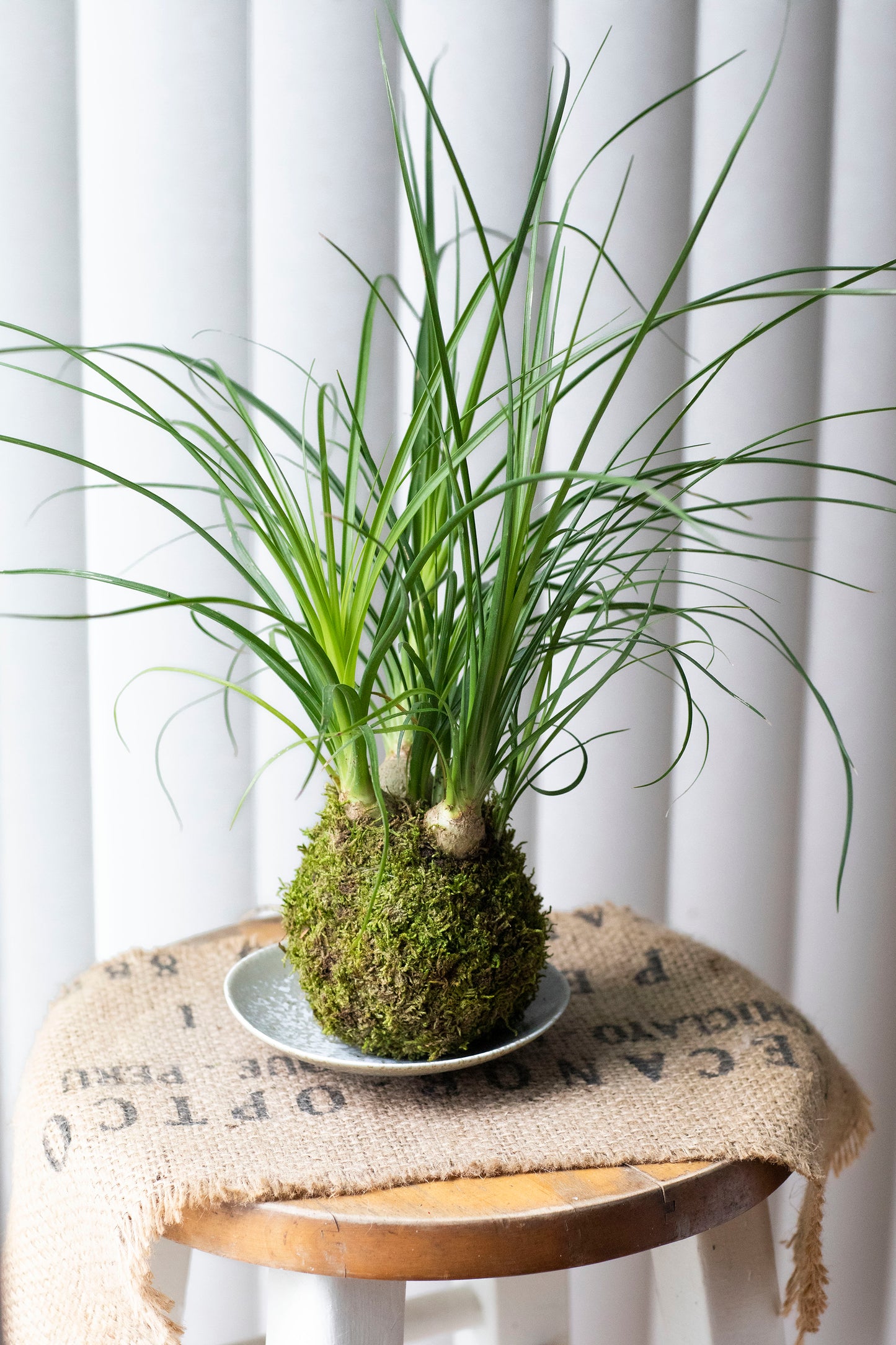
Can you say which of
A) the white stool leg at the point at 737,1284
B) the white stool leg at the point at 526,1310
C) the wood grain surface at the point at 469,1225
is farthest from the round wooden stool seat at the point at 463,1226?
the white stool leg at the point at 526,1310

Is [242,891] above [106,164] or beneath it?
beneath

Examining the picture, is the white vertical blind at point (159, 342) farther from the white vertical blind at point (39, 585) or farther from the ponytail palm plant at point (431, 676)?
the ponytail palm plant at point (431, 676)

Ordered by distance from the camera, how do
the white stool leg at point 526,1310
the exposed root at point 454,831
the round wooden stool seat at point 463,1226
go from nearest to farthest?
the round wooden stool seat at point 463,1226, the exposed root at point 454,831, the white stool leg at point 526,1310

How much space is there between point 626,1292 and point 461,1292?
1.32 feet

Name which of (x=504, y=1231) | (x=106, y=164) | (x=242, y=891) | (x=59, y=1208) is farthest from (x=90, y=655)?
(x=504, y=1231)

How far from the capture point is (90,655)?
101 centimetres

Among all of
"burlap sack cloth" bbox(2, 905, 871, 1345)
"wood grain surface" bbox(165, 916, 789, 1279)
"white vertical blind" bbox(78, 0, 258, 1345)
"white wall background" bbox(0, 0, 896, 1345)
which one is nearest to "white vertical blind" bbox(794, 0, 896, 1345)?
"white wall background" bbox(0, 0, 896, 1345)

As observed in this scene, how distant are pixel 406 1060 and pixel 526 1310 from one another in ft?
1.27

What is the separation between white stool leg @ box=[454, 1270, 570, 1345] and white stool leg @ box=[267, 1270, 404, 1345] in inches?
12.5

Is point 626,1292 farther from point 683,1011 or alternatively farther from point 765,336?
point 765,336

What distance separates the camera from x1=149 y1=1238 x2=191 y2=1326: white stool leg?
695 millimetres

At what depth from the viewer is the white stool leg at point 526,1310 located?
2.81 feet

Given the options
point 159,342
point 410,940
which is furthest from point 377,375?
point 410,940

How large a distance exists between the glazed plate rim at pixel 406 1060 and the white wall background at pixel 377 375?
0.39m
